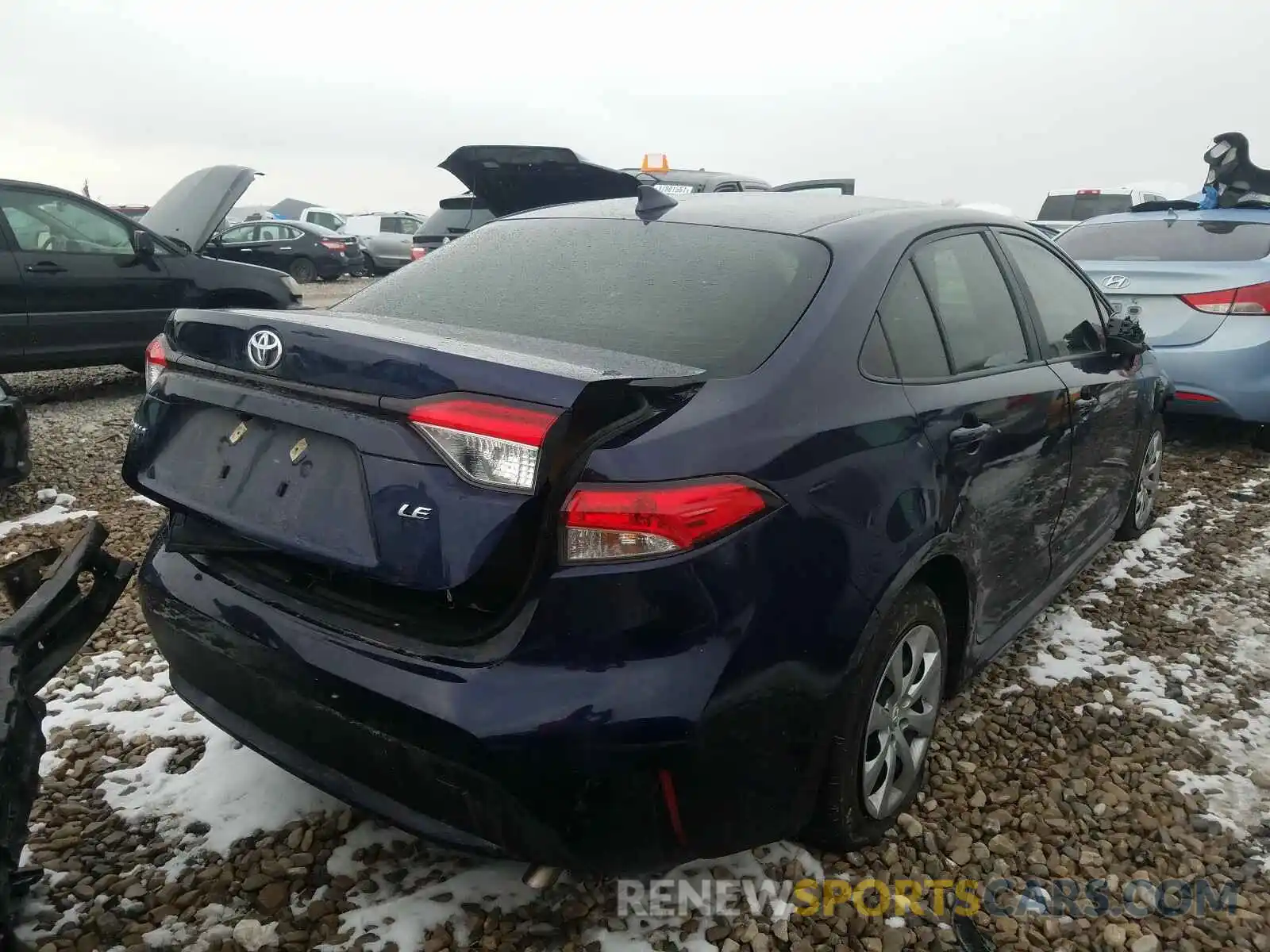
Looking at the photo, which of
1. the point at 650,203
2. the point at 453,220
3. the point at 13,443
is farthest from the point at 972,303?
the point at 453,220

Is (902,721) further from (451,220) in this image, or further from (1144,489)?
(451,220)

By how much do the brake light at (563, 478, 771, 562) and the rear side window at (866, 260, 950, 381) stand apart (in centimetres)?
84

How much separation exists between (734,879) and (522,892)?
1.64ft

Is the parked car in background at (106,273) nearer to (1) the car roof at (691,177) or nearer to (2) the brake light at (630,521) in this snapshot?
(1) the car roof at (691,177)

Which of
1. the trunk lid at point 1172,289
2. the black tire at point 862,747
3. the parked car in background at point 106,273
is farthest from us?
the parked car in background at point 106,273

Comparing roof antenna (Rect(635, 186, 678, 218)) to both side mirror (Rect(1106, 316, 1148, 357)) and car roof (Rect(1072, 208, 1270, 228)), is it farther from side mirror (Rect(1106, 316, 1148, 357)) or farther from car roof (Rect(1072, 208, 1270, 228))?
car roof (Rect(1072, 208, 1270, 228))

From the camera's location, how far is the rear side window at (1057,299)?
3.08m

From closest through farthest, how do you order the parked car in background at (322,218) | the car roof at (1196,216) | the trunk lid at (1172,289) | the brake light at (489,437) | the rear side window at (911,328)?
the brake light at (489,437) < the rear side window at (911,328) < the trunk lid at (1172,289) < the car roof at (1196,216) < the parked car in background at (322,218)

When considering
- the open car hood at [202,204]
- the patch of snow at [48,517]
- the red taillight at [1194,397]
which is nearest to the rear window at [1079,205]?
the red taillight at [1194,397]

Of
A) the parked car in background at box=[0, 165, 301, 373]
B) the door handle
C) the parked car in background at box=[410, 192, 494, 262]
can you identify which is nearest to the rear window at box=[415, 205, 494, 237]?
the parked car in background at box=[410, 192, 494, 262]

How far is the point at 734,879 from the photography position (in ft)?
7.03

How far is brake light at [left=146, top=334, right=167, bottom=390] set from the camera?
7.06ft

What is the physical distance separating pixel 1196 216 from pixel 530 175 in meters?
4.66

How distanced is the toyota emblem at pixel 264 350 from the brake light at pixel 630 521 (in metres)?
0.72
